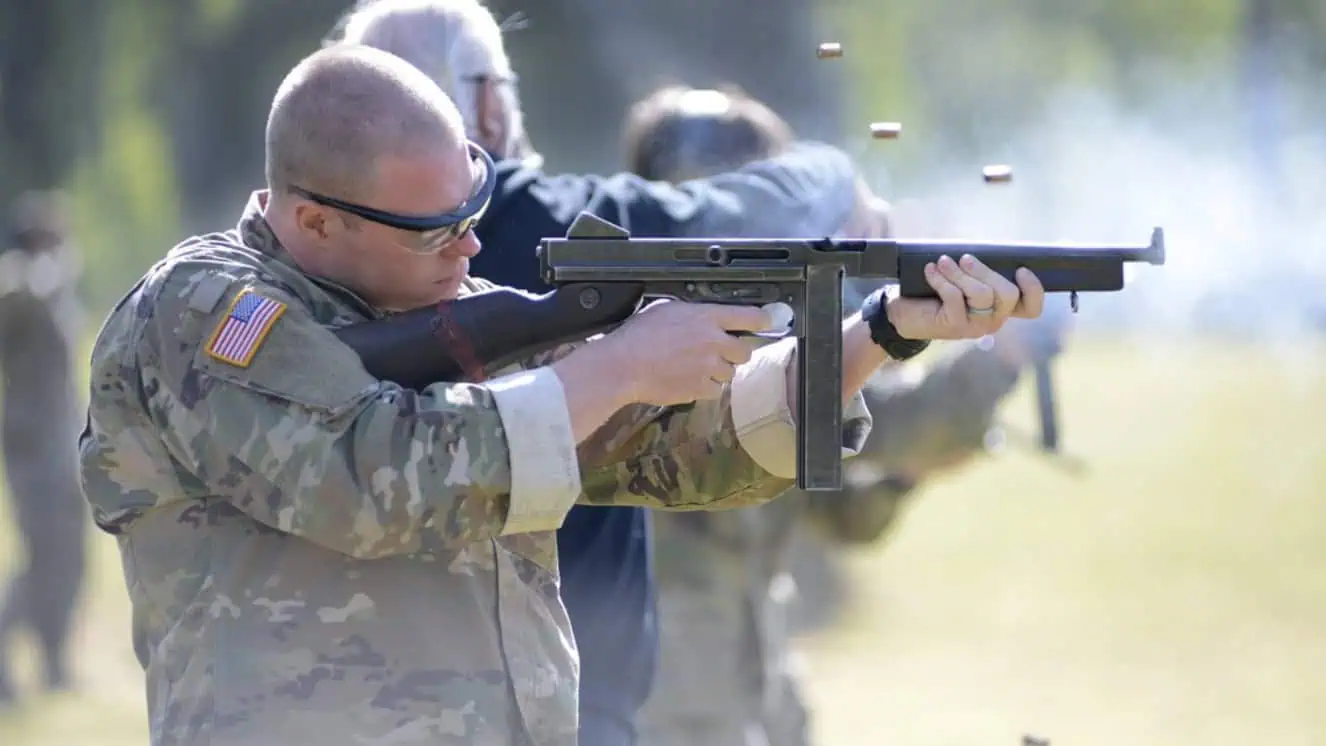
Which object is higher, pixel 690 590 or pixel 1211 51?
pixel 1211 51

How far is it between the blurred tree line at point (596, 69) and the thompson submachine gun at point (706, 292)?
16.2ft

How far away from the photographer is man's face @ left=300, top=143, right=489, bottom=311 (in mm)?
2561

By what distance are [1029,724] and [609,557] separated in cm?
646

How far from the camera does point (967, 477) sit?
17406 mm

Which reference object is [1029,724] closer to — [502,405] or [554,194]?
[554,194]

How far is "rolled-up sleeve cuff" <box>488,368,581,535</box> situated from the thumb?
0.31 m

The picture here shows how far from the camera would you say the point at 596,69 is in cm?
2172

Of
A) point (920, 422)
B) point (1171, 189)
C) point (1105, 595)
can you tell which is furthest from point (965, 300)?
point (1105, 595)

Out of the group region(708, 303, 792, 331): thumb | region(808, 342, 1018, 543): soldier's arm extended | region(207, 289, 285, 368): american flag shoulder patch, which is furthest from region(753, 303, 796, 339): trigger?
region(808, 342, 1018, 543): soldier's arm extended

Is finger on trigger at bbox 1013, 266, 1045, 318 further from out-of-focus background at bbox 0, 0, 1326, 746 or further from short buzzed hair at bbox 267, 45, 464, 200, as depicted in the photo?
out-of-focus background at bbox 0, 0, 1326, 746

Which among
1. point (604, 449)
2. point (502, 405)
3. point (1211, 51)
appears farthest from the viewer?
point (1211, 51)

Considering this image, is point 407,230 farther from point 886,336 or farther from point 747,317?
point 886,336

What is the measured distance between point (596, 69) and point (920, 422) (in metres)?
16.8

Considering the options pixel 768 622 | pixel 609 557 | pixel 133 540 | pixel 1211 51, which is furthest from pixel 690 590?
pixel 1211 51
